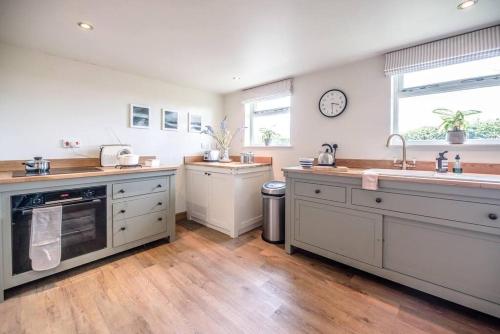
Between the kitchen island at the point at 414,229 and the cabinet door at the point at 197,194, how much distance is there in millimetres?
1451

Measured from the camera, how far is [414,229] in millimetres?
1638

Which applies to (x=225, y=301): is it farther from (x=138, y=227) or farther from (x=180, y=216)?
(x=180, y=216)

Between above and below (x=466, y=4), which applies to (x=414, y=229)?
below

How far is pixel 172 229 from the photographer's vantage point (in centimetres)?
267

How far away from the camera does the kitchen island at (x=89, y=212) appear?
1.67 meters

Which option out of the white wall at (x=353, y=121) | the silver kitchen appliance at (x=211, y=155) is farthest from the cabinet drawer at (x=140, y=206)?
the white wall at (x=353, y=121)

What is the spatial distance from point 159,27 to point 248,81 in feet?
5.19

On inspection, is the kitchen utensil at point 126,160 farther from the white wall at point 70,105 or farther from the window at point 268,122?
the window at point 268,122

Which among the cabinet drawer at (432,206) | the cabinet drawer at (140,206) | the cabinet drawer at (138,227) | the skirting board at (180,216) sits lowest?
the skirting board at (180,216)

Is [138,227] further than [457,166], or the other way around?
[138,227]

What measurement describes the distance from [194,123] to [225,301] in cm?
269

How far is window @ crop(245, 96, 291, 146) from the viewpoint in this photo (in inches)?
128

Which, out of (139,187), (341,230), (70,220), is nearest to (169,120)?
(139,187)

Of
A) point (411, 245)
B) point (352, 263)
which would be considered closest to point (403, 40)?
point (411, 245)
